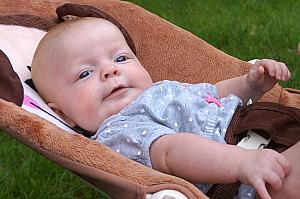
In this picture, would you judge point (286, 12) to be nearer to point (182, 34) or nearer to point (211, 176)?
point (182, 34)

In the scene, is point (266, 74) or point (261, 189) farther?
point (266, 74)

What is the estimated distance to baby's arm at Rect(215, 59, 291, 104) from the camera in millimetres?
2193

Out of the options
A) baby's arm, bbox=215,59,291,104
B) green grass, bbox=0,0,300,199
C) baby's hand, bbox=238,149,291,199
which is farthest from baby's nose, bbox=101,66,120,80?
green grass, bbox=0,0,300,199

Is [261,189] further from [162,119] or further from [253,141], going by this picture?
[162,119]

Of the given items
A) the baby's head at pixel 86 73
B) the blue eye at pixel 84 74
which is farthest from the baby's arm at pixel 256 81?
the blue eye at pixel 84 74

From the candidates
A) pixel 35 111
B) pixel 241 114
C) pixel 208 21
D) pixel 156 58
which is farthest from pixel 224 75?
pixel 208 21

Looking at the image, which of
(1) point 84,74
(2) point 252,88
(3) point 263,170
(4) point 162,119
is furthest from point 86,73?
(3) point 263,170

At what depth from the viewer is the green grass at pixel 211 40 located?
280 centimetres

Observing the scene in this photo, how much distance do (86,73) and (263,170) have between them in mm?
721

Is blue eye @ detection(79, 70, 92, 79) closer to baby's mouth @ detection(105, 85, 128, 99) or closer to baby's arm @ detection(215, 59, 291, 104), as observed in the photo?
baby's mouth @ detection(105, 85, 128, 99)

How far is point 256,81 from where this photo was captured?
2.27m

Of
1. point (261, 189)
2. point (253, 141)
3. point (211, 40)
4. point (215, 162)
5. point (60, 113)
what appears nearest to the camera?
point (261, 189)

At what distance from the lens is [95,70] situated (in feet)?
7.27

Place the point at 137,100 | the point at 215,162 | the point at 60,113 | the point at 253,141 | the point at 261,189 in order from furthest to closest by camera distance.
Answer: the point at 60,113 → the point at 137,100 → the point at 253,141 → the point at 215,162 → the point at 261,189
